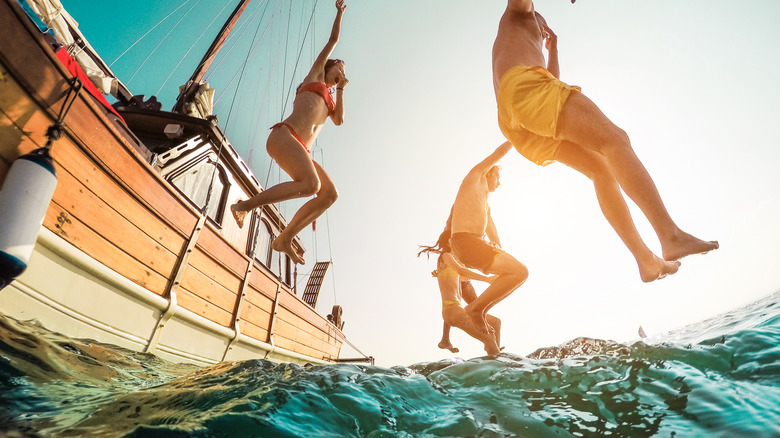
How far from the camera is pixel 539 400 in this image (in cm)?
150

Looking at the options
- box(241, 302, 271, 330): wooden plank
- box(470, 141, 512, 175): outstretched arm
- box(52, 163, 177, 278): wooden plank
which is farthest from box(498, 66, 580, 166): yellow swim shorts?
box(241, 302, 271, 330): wooden plank

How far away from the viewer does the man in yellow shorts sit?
185cm

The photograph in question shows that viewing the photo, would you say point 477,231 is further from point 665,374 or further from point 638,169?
point 665,374

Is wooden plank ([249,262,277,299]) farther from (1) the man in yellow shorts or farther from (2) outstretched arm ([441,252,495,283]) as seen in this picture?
(1) the man in yellow shorts

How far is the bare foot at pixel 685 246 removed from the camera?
5.60 feet

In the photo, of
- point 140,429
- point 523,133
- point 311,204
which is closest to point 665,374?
point 523,133

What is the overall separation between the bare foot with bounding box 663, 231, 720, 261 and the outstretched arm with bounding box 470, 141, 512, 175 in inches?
94.5

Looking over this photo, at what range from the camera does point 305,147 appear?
10.6ft

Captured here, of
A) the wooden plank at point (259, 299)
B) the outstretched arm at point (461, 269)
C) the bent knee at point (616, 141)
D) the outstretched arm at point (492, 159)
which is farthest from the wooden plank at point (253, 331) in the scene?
the bent knee at point (616, 141)

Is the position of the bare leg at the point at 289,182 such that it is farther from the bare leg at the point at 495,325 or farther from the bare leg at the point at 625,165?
the bare leg at the point at 495,325

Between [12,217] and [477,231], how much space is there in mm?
3484

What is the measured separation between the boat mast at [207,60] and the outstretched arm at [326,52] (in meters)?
3.97

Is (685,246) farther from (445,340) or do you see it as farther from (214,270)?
(214,270)

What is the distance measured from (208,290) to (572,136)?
3990mm
